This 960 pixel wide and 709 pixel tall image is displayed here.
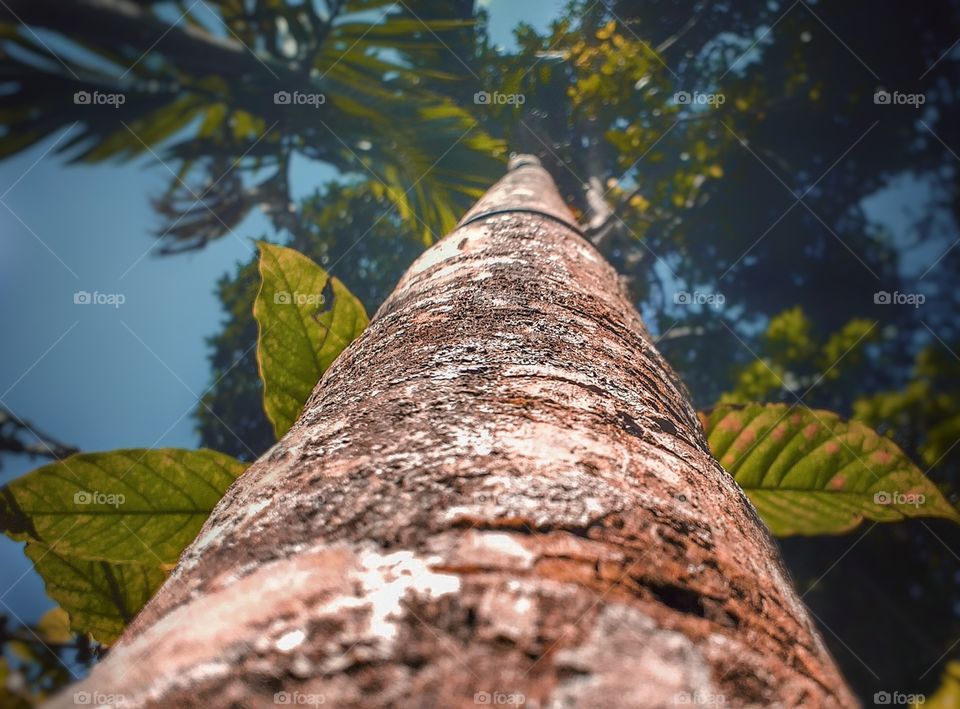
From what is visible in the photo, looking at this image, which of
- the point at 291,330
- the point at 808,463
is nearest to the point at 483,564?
the point at 291,330

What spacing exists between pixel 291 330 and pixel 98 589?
99 centimetres

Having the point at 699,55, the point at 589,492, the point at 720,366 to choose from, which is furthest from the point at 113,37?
the point at 720,366

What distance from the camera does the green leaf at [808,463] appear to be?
168 cm

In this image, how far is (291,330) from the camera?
165 cm

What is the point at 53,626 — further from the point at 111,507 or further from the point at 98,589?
the point at 111,507

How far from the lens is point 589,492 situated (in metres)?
0.53

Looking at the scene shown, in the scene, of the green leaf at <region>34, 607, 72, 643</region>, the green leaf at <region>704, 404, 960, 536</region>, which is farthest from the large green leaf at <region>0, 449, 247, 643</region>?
the green leaf at <region>704, 404, 960, 536</region>

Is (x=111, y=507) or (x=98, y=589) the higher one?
(x=111, y=507)

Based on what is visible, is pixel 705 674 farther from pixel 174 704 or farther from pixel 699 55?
pixel 699 55

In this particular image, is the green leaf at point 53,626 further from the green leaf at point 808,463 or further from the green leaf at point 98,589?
the green leaf at point 808,463

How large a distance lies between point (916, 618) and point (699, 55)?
5.72m

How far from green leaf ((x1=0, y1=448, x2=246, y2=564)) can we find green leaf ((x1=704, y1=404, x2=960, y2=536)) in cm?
154

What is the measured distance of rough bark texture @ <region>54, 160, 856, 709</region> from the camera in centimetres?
36

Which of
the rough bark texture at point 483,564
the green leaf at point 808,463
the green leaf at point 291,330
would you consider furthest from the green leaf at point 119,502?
the green leaf at point 808,463
